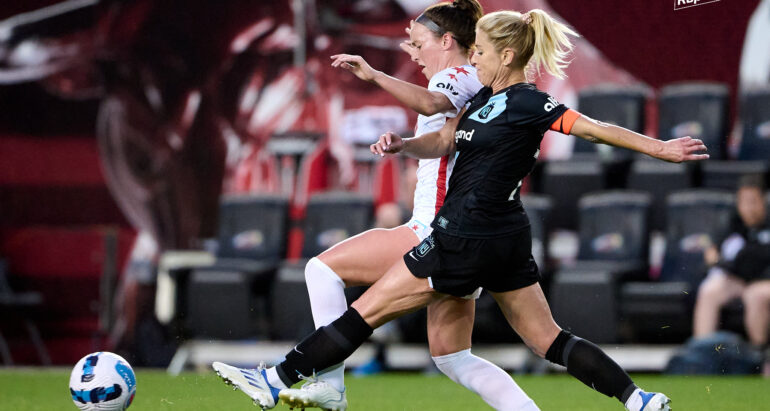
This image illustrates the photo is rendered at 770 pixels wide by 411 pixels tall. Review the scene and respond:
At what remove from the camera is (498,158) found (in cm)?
414

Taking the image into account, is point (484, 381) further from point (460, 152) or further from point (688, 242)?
point (688, 242)

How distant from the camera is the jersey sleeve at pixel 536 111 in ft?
13.4

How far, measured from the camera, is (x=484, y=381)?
446 centimetres

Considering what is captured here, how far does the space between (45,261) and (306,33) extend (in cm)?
390

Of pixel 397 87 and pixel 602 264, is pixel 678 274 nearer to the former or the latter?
pixel 602 264

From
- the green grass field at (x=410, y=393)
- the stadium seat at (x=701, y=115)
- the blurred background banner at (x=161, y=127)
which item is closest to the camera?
the green grass field at (x=410, y=393)

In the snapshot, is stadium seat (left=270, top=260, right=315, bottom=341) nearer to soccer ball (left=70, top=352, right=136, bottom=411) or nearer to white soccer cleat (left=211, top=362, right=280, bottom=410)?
soccer ball (left=70, top=352, right=136, bottom=411)

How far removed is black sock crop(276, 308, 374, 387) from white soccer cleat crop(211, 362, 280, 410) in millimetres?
78

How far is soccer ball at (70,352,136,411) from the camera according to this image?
476 cm

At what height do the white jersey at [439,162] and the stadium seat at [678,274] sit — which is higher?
the white jersey at [439,162]

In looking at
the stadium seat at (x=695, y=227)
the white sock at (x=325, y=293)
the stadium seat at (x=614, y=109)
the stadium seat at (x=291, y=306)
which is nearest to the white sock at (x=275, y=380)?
the white sock at (x=325, y=293)

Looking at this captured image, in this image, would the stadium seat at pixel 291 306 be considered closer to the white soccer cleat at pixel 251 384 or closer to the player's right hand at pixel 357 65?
the white soccer cleat at pixel 251 384

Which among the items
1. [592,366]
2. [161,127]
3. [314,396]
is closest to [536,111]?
[592,366]

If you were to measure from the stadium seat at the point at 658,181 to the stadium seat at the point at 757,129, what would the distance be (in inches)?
22.6
